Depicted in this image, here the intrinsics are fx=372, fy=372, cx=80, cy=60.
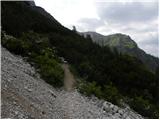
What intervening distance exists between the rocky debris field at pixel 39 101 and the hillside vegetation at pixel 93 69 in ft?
2.42

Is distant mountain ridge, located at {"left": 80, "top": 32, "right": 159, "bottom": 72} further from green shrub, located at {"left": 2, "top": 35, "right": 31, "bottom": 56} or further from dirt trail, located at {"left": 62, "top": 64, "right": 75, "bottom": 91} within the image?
dirt trail, located at {"left": 62, "top": 64, "right": 75, "bottom": 91}

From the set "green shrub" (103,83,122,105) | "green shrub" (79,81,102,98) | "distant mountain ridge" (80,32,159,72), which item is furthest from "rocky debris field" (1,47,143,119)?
"distant mountain ridge" (80,32,159,72)

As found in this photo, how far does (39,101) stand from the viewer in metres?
10.5

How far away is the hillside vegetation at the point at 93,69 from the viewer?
48.6ft

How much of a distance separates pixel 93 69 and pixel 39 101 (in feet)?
27.2

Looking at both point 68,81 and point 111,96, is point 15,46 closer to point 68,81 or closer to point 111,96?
point 68,81

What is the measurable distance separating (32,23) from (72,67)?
9.67 metres

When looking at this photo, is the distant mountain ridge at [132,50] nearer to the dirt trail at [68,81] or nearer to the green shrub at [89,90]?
the dirt trail at [68,81]

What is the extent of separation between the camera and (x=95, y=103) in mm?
13133

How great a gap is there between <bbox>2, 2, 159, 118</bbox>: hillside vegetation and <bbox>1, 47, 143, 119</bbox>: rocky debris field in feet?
2.42

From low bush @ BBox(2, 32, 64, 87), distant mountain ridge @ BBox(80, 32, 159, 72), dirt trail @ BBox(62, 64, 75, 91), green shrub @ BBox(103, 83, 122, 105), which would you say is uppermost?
distant mountain ridge @ BBox(80, 32, 159, 72)

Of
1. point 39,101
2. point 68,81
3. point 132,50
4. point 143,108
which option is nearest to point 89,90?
point 68,81

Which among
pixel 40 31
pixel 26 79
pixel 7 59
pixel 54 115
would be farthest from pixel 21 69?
pixel 40 31

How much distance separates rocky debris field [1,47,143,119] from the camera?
29.3ft
